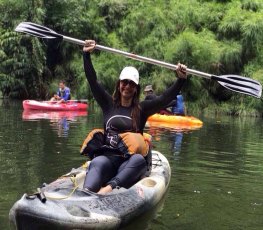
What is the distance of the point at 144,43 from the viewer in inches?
810

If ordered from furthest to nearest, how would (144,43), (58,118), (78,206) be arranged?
(144,43) < (58,118) < (78,206)

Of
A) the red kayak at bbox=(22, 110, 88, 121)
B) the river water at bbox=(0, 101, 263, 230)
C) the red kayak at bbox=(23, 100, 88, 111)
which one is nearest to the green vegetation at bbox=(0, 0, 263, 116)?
the red kayak at bbox=(23, 100, 88, 111)

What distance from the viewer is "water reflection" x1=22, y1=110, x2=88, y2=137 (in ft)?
35.2

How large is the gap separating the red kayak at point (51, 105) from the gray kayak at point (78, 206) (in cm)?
1130

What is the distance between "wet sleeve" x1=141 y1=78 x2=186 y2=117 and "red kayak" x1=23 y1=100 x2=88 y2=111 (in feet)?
37.2

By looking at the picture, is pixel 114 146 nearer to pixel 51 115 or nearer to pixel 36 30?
pixel 36 30

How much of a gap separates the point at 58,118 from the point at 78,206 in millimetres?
10028

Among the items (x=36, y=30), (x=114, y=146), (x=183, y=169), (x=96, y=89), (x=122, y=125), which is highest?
(x=36, y=30)

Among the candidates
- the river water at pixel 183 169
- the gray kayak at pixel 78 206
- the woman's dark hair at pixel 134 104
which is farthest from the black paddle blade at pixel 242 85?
the gray kayak at pixel 78 206

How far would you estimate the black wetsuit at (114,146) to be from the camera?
4.30 metres

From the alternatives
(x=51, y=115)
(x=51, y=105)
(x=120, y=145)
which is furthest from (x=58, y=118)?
(x=120, y=145)

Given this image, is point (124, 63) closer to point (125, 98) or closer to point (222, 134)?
point (222, 134)

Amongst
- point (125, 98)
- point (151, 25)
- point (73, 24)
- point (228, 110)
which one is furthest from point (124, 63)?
point (125, 98)

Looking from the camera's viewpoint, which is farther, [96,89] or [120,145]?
[96,89]
